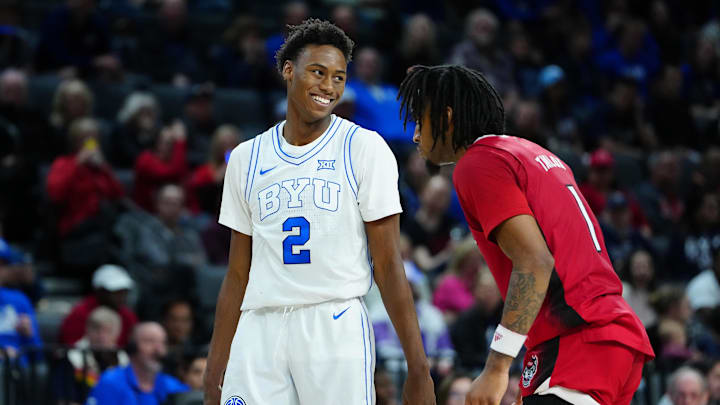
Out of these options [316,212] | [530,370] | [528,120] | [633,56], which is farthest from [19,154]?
[633,56]

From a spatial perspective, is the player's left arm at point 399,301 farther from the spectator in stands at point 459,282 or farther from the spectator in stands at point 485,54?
the spectator in stands at point 485,54

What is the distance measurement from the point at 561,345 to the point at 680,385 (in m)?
3.78

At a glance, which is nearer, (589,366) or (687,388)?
(589,366)

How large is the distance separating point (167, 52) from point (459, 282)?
4.51 meters

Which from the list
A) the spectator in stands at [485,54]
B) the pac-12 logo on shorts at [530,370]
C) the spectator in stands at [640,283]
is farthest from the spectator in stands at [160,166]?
the pac-12 logo on shorts at [530,370]

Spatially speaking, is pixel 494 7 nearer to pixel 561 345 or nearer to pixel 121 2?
pixel 121 2

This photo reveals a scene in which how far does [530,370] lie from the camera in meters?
4.06

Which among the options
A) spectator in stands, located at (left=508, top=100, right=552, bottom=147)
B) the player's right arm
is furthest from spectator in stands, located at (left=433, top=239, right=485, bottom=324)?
the player's right arm

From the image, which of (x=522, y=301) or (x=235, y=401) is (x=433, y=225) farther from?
(x=522, y=301)

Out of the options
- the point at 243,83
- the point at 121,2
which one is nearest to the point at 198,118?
the point at 243,83

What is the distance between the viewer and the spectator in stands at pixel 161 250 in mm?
9070

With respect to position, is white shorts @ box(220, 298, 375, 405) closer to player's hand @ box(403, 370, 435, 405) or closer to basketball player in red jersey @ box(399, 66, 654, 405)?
player's hand @ box(403, 370, 435, 405)

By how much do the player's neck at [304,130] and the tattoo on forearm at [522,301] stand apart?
1158 mm

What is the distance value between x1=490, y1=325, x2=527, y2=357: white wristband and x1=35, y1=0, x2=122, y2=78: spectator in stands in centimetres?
829
